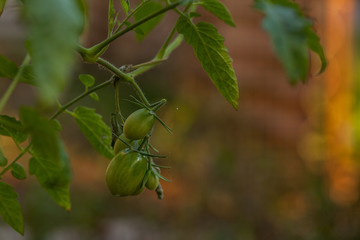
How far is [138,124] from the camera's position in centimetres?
67

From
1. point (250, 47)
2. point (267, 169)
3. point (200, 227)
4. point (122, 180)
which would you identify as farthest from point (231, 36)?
point (122, 180)

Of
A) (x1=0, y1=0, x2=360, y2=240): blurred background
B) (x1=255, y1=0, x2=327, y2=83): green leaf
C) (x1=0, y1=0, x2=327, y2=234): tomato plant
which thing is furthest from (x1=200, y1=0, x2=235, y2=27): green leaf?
(x1=0, y1=0, x2=360, y2=240): blurred background

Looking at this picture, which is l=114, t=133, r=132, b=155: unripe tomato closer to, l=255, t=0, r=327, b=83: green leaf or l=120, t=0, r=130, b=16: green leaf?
l=120, t=0, r=130, b=16: green leaf

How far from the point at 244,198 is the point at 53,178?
278cm

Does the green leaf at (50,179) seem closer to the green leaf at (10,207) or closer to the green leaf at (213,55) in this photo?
the green leaf at (10,207)

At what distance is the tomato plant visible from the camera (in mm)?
304

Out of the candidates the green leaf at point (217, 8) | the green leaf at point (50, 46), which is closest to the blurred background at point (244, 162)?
the green leaf at point (217, 8)

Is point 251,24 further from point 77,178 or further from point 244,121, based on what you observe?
point 77,178

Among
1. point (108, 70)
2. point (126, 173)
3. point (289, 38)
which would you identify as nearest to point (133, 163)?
point (126, 173)

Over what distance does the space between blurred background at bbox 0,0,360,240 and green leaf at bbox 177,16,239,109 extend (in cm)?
211

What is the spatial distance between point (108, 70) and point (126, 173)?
128 mm

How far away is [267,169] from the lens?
3.54m

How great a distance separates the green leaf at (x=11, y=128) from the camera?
0.58m

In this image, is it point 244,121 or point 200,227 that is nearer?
point 200,227
